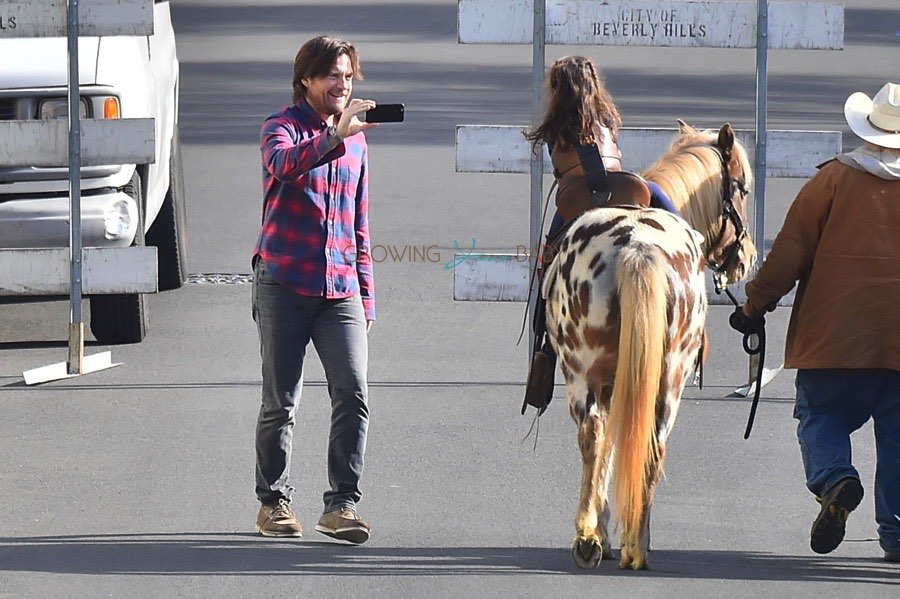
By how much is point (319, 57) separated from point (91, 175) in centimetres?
386

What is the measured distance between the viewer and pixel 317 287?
641 centimetres

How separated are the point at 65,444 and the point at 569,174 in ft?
10.0

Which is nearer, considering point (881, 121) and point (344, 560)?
point (881, 121)

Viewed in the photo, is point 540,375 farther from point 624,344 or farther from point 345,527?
point 345,527

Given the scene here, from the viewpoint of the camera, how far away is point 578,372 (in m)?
6.06

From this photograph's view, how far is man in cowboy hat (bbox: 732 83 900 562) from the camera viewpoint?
6125 millimetres

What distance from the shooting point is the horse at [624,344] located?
18.8 feet

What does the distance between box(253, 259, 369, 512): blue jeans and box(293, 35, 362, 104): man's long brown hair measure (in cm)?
74

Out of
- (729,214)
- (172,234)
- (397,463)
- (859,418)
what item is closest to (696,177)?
(729,214)

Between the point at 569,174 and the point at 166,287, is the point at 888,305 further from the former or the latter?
the point at 166,287

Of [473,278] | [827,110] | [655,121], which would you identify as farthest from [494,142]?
[827,110]

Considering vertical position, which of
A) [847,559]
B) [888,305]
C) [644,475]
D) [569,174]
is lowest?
[847,559]

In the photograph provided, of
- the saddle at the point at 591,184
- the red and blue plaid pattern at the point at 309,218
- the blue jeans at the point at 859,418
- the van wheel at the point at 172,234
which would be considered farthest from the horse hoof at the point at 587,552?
the van wheel at the point at 172,234

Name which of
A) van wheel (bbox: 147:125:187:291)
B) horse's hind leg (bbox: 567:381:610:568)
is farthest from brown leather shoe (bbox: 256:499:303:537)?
van wheel (bbox: 147:125:187:291)
